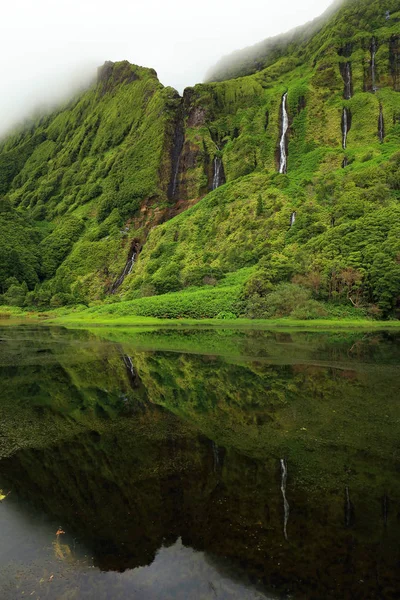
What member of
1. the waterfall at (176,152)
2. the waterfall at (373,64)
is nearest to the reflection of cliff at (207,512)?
the waterfall at (176,152)

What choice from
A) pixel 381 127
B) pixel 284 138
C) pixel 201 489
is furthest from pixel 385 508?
pixel 284 138

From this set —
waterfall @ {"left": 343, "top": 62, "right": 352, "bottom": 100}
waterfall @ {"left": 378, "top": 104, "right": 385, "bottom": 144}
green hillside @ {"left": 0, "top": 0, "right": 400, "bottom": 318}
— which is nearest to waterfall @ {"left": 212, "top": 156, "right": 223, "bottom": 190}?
green hillside @ {"left": 0, "top": 0, "right": 400, "bottom": 318}

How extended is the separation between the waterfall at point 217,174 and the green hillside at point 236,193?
1.58ft

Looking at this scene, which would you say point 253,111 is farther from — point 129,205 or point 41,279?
point 41,279

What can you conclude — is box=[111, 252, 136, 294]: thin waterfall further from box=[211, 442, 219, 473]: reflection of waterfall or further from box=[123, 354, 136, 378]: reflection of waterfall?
box=[211, 442, 219, 473]: reflection of waterfall

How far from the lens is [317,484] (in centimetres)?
948

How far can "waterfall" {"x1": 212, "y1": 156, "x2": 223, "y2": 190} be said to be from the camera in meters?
127

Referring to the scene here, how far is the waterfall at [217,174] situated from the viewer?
126625mm

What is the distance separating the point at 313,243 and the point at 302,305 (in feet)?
51.2

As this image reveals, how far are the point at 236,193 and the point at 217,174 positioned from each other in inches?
1125

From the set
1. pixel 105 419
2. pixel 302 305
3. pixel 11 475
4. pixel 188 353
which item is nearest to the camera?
pixel 11 475

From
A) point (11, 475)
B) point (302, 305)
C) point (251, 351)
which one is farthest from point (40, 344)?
point (302, 305)

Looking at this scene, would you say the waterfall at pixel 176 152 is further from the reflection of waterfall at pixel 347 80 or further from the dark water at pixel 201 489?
the dark water at pixel 201 489

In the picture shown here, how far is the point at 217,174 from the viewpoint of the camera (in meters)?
127
